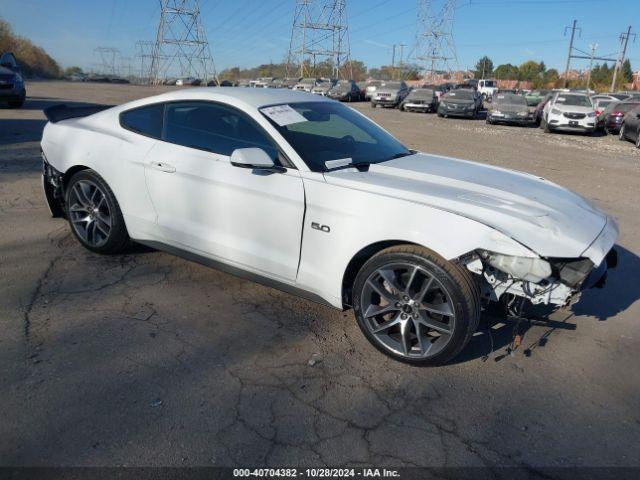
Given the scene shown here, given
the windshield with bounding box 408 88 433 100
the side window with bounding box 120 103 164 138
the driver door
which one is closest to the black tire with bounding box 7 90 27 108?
the side window with bounding box 120 103 164 138

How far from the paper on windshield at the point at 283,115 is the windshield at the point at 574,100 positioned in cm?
1848

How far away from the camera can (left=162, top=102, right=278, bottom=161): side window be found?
3689 mm

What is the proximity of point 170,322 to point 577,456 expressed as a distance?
2.60 metres

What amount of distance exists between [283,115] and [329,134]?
0.44m

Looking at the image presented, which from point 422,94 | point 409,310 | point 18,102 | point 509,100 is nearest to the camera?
point 409,310

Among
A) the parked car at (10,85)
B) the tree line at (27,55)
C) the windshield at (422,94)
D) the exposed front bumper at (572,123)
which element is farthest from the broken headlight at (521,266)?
the tree line at (27,55)

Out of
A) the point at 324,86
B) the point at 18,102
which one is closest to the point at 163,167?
the point at 18,102

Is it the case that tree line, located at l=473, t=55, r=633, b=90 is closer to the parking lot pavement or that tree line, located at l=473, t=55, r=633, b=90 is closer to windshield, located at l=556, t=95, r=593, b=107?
windshield, located at l=556, t=95, r=593, b=107

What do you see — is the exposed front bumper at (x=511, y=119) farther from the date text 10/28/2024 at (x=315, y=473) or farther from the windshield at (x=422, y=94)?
the date text 10/28/2024 at (x=315, y=473)

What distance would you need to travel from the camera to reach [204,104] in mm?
4004

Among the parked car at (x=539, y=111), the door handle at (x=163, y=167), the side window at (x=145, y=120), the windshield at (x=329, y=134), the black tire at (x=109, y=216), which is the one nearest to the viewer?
the windshield at (x=329, y=134)

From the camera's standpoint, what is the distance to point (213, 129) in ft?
12.8

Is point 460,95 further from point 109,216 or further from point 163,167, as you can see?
point 163,167

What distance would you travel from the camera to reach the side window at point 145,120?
13.8 ft
